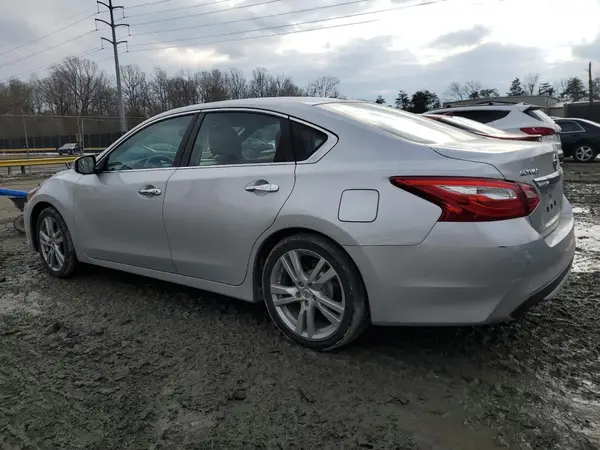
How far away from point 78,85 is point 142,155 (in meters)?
86.6

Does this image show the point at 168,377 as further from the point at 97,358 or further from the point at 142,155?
the point at 142,155

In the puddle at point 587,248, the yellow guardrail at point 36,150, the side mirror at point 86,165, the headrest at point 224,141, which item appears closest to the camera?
the headrest at point 224,141

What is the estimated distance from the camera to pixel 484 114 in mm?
10492

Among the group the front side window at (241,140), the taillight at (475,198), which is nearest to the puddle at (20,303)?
the front side window at (241,140)

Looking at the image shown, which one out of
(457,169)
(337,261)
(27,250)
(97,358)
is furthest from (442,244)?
(27,250)

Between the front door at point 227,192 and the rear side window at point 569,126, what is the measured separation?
50.7 ft

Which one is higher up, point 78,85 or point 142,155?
point 78,85

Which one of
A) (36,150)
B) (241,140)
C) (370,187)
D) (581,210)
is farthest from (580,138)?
(36,150)

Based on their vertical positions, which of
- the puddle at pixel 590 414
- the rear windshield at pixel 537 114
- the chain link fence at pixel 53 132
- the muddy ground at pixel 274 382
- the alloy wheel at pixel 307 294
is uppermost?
the chain link fence at pixel 53 132

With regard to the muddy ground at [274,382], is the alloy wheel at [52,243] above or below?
above

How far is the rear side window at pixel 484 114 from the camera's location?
34.2 feet

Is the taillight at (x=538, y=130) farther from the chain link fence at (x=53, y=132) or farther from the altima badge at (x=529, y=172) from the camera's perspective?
the chain link fence at (x=53, y=132)

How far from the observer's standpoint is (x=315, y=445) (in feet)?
7.13

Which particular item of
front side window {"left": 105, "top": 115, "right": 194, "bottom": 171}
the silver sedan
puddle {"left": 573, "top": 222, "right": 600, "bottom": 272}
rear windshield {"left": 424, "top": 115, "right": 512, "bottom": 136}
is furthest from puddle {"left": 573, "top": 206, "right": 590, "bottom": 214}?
front side window {"left": 105, "top": 115, "right": 194, "bottom": 171}
